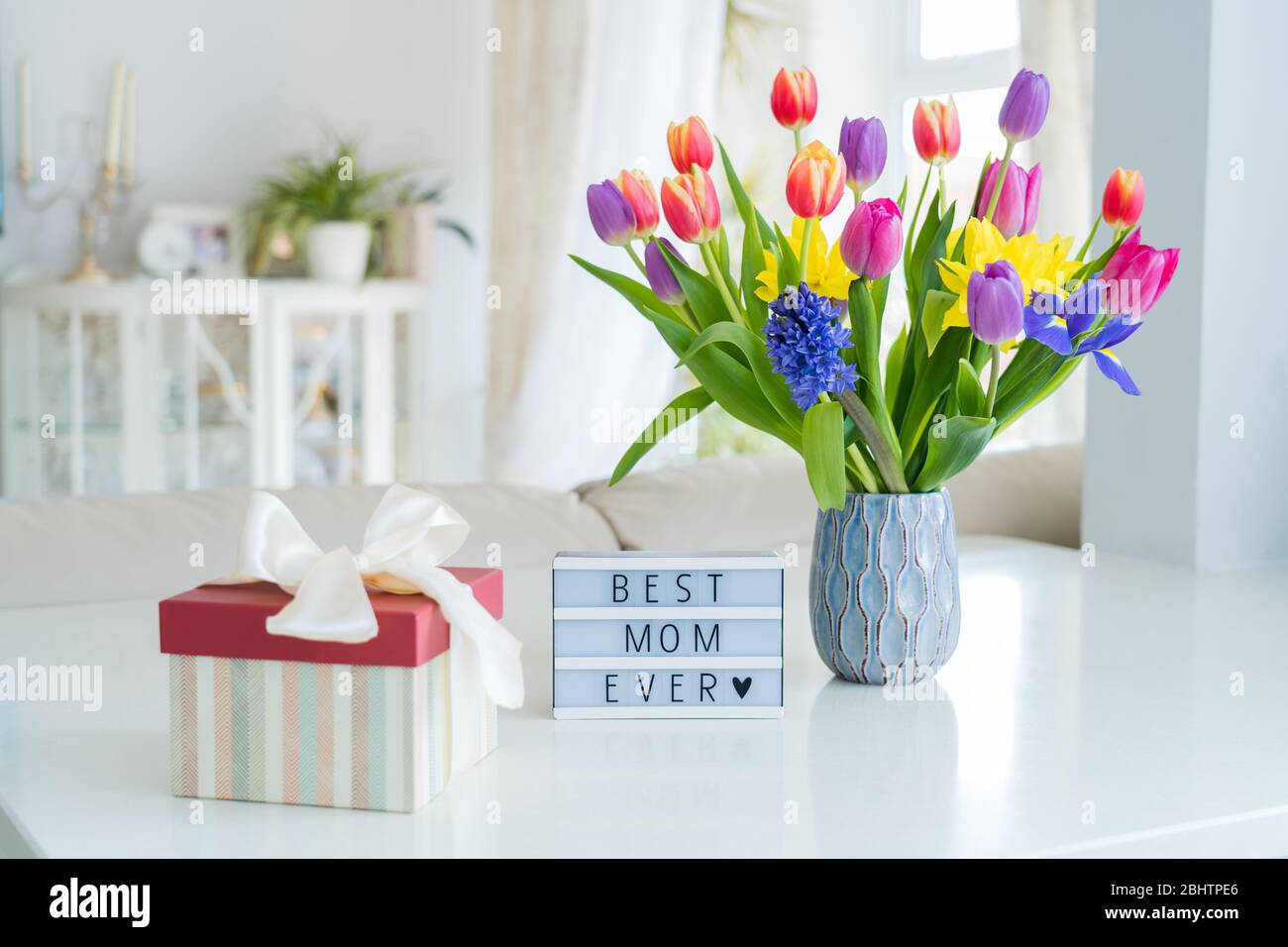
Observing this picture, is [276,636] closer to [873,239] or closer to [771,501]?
[873,239]

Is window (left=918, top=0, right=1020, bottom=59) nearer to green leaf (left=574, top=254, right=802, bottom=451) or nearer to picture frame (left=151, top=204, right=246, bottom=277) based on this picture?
picture frame (left=151, top=204, right=246, bottom=277)

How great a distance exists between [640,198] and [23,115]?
3.59 m

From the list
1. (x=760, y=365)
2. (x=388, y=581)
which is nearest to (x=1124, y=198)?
(x=760, y=365)

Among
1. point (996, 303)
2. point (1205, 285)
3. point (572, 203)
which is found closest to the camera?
point (996, 303)

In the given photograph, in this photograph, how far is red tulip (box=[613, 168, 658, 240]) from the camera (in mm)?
954

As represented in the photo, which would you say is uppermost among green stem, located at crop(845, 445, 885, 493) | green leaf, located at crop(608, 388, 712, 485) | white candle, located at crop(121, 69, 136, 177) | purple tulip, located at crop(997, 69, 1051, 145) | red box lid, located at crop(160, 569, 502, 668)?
white candle, located at crop(121, 69, 136, 177)

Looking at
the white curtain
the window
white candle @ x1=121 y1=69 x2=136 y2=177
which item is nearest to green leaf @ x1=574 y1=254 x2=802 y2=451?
the white curtain

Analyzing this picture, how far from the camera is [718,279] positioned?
1.01m

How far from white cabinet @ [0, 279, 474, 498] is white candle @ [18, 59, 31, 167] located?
424 mm

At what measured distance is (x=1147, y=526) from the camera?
1671 mm

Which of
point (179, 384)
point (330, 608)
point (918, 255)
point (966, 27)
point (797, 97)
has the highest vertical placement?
point (966, 27)

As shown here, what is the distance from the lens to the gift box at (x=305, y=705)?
75cm

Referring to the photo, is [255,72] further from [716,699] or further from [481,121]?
[716,699]
